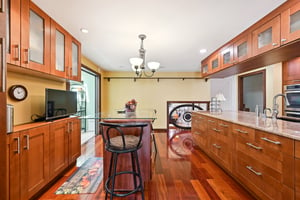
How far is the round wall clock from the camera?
180cm

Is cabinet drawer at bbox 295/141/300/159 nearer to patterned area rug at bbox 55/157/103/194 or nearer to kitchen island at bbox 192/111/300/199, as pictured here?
kitchen island at bbox 192/111/300/199

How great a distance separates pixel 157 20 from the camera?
2098 millimetres

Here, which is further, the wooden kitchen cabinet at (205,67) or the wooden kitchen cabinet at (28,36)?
the wooden kitchen cabinet at (205,67)

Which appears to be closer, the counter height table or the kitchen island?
the kitchen island

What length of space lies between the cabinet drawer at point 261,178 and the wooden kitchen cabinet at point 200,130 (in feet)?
3.71

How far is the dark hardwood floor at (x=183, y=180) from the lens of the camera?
1.92 metres

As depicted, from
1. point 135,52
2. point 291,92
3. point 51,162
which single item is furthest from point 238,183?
point 135,52

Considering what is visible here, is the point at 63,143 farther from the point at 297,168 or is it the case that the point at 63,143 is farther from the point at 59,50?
the point at 297,168

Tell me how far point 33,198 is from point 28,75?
157 centimetres

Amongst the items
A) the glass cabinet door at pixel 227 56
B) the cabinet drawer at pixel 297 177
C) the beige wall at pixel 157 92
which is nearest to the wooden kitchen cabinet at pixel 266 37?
the glass cabinet door at pixel 227 56

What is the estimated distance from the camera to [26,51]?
1.67 m

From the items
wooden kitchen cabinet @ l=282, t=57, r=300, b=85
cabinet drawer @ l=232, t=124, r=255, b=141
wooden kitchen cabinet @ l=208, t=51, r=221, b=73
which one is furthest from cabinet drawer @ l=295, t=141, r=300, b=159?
wooden kitchen cabinet @ l=282, t=57, r=300, b=85

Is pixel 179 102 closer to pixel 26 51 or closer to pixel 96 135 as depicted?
pixel 96 135

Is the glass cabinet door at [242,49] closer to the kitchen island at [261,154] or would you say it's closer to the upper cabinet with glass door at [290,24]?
the upper cabinet with glass door at [290,24]
